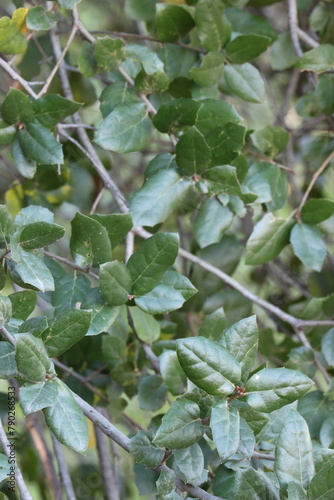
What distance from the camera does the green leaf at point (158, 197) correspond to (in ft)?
2.24

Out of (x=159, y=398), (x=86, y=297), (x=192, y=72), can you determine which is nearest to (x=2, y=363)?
(x=86, y=297)

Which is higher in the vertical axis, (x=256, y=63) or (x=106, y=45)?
(x=106, y=45)

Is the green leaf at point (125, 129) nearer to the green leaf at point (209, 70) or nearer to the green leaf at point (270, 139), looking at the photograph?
the green leaf at point (209, 70)

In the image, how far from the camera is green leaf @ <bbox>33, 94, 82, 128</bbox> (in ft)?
2.24

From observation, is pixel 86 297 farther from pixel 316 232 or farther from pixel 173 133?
pixel 316 232

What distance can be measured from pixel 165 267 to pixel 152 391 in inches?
9.9

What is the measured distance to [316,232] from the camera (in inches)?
32.9

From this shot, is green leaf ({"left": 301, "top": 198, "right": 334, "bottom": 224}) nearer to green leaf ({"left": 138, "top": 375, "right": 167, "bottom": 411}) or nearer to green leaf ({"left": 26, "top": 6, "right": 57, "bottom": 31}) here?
green leaf ({"left": 138, "top": 375, "right": 167, "bottom": 411})

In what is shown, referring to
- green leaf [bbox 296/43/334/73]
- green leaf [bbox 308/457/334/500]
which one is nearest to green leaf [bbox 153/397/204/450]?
green leaf [bbox 308/457/334/500]

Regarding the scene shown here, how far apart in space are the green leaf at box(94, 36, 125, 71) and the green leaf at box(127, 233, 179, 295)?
10.1 inches

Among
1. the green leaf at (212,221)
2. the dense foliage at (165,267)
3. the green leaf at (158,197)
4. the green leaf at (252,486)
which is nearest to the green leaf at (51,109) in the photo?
the dense foliage at (165,267)

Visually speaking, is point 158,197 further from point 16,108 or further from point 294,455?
point 294,455

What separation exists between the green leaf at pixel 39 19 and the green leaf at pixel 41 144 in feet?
0.39

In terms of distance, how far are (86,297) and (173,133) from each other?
0.25 m
